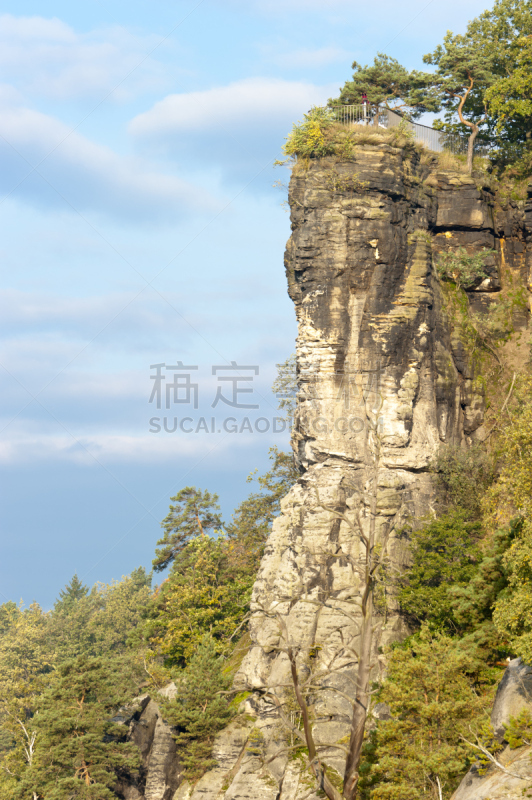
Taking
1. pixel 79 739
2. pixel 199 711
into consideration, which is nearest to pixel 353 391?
pixel 199 711

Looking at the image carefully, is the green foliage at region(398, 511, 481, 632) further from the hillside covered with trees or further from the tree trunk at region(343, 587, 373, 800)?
the tree trunk at region(343, 587, 373, 800)

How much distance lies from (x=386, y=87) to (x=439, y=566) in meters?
23.4

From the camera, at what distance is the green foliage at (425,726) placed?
17656mm

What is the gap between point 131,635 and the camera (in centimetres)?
4428

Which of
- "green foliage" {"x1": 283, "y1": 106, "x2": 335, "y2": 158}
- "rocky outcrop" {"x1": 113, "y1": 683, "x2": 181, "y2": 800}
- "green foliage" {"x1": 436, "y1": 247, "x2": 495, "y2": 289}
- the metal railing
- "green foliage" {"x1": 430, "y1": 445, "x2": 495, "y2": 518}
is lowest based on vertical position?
"rocky outcrop" {"x1": 113, "y1": 683, "x2": 181, "y2": 800}

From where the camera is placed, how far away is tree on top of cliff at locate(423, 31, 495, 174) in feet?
121

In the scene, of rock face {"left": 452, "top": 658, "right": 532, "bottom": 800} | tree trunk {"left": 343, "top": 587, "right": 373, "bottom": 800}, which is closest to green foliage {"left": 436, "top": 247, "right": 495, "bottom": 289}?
rock face {"left": 452, "top": 658, "right": 532, "bottom": 800}

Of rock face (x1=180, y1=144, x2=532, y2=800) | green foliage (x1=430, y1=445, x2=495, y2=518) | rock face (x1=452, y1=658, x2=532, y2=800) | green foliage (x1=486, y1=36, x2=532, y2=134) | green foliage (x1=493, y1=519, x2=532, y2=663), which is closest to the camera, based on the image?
rock face (x1=452, y1=658, x2=532, y2=800)

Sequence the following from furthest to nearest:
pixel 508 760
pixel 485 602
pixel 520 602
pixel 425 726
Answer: pixel 485 602, pixel 425 726, pixel 520 602, pixel 508 760

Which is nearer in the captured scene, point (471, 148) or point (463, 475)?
point (463, 475)

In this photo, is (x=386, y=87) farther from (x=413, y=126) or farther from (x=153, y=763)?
(x=153, y=763)

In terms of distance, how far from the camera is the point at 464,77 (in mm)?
37344

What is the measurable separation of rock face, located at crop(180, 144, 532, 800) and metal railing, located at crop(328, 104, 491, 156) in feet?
6.69

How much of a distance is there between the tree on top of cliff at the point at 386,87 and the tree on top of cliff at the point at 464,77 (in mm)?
768
